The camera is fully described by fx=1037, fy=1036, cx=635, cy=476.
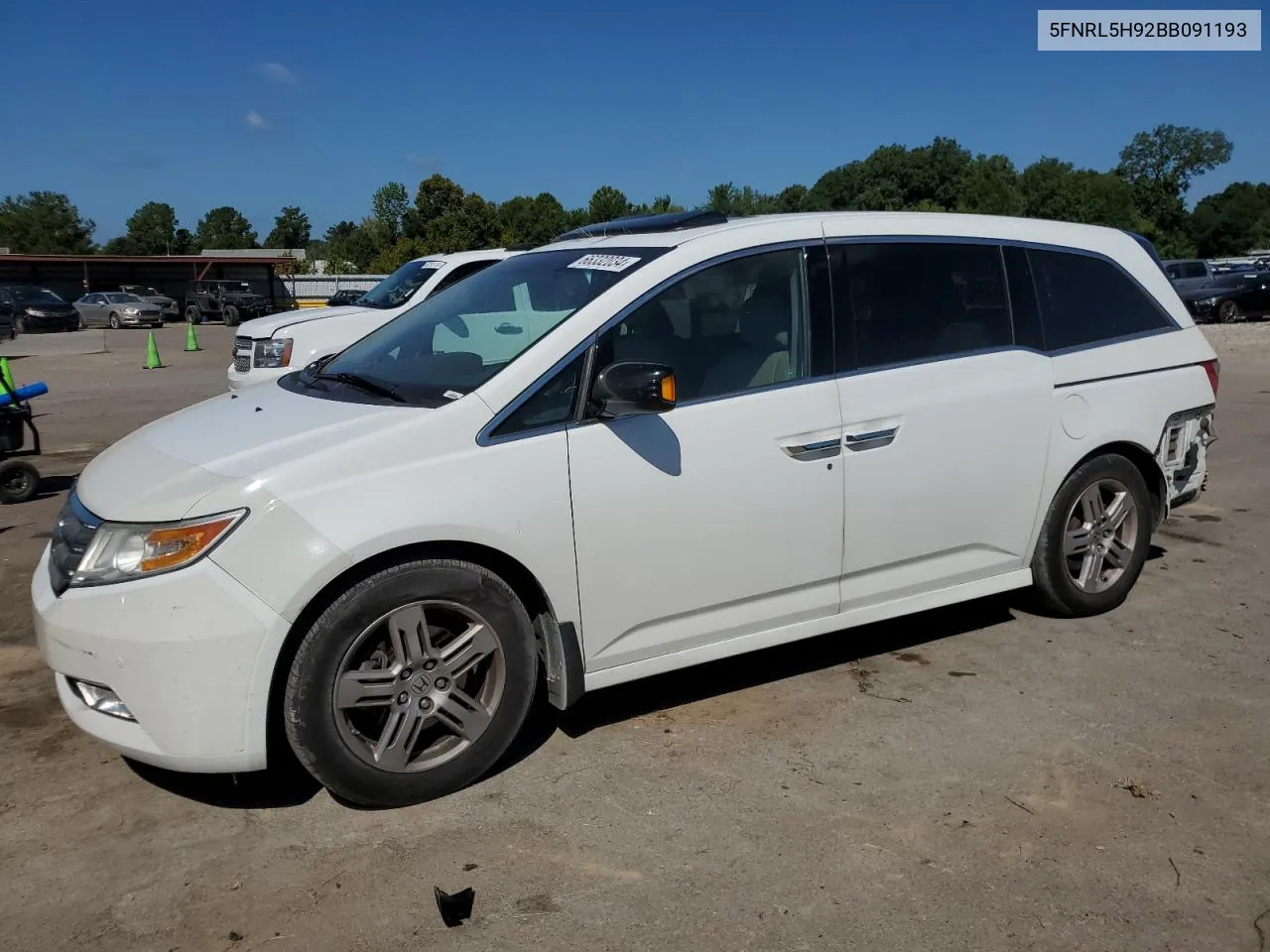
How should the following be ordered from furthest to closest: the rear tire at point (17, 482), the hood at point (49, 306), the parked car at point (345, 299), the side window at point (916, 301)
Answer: the hood at point (49, 306)
the parked car at point (345, 299)
the rear tire at point (17, 482)
the side window at point (916, 301)

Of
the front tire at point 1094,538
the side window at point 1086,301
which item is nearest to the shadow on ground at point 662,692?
the front tire at point 1094,538

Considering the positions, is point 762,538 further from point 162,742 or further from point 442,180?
point 442,180

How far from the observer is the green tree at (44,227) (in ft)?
303

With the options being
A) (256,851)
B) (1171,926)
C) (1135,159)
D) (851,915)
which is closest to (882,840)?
(851,915)

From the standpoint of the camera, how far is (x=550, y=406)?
3.51m

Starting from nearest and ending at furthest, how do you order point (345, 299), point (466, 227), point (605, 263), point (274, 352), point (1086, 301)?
point (605, 263) < point (1086, 301) < point (274, 352) < point (345, 299) < point (466, 227)

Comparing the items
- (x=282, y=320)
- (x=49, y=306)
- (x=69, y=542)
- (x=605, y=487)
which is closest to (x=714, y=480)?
(x=605, y=487)

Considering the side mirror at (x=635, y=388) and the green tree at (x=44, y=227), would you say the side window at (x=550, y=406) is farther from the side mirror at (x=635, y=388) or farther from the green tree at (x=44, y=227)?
the green tree at (x=44, y=227)

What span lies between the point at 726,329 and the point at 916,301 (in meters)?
0.93

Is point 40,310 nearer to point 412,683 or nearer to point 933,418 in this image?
point 412,683

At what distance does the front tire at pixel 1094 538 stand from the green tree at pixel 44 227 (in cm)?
10403

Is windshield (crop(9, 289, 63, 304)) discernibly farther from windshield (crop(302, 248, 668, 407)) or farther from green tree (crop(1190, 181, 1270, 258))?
green tree (crop(1190, 181, 1270, 258))

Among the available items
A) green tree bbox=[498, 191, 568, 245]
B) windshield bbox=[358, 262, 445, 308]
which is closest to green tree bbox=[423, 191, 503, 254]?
green tree bbox=[498, 191, 568, 245]

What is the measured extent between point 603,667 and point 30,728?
228 centimetres
